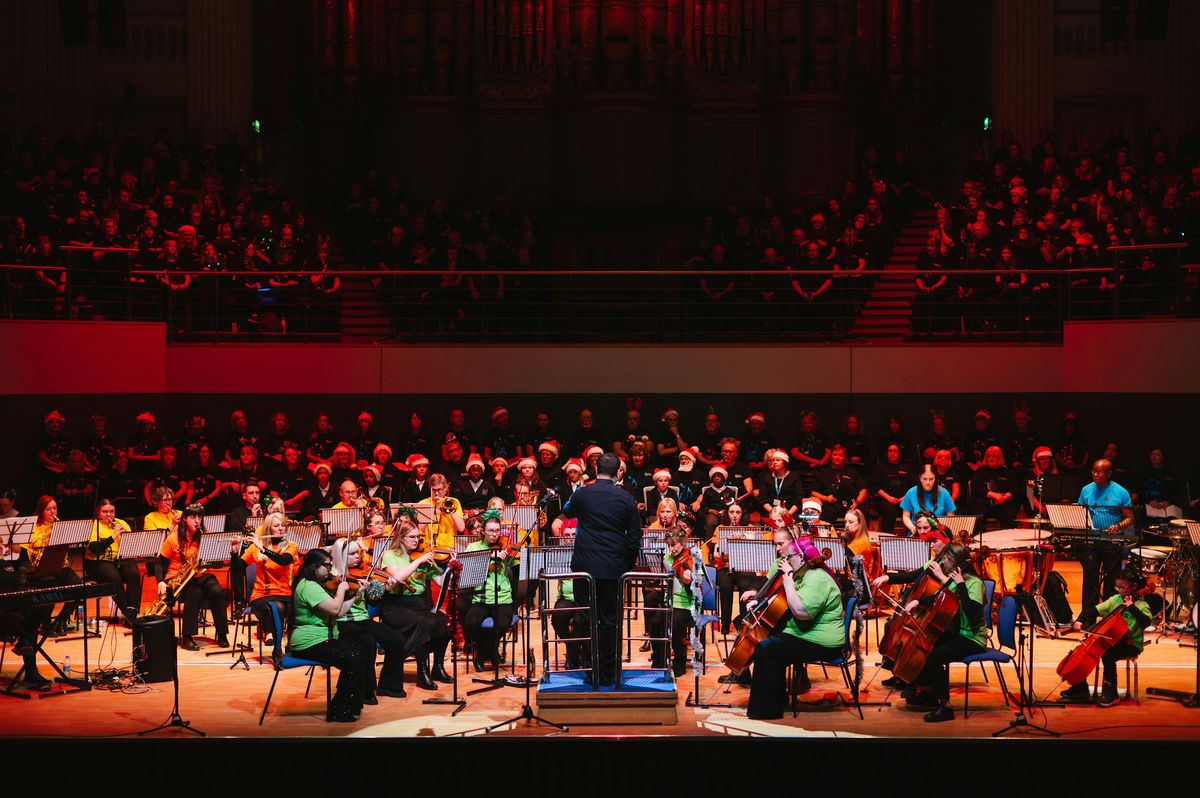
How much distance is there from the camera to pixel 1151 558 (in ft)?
41.0

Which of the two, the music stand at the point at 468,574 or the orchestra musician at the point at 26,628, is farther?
the orchestra musician at the point at 26,628

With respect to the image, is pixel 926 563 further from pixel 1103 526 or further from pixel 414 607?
pixel 414 607

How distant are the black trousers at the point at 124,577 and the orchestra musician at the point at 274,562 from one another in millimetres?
1655

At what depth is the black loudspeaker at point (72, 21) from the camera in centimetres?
2256

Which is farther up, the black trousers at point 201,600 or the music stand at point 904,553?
the music stand at point 904,553

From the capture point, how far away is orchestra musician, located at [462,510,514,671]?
1145 cm

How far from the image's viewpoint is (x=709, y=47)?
23.7m

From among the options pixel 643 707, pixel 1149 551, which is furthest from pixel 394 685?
pixel 1149 551

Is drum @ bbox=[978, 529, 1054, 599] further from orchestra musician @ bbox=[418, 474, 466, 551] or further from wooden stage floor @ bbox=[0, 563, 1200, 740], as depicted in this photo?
orchestra musician @ bbox=[418, 474, 466, 551]

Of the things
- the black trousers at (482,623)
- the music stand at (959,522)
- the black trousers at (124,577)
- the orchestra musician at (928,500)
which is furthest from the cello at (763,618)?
the black trousers at (124,577)

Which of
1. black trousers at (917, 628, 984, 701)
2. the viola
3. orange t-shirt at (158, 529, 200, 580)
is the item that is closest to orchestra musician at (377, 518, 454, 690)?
orange t-shirt at (158, 529, 200, 580)

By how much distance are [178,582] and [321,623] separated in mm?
2881

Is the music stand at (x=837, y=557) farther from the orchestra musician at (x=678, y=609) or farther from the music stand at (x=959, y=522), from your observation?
the music stand at (x=959, y=522)

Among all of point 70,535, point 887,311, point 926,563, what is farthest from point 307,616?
point 887,311
